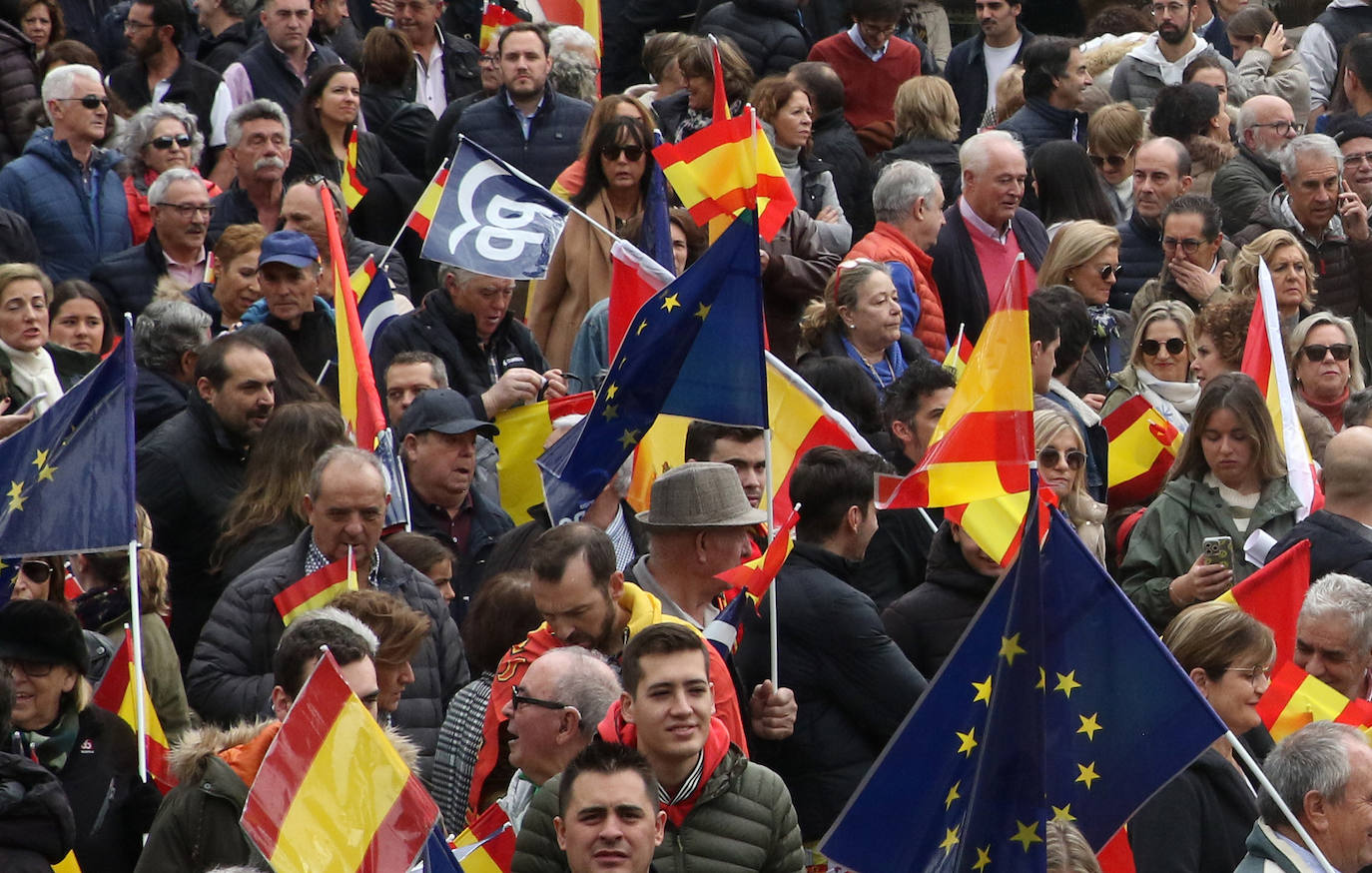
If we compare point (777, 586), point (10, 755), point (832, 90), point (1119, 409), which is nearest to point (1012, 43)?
point (832, 90)

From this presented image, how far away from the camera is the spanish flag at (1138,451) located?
31.8ft

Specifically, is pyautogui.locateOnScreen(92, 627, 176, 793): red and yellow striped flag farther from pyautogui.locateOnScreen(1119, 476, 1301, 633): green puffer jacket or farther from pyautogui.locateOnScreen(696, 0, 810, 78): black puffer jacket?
pyautogui.locateOnScreen(696, 0, 810, 78): black puffer jacket

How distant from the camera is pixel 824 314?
9828mm

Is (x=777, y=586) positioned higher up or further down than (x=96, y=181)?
higher up

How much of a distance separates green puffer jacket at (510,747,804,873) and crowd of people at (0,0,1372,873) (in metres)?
0.01

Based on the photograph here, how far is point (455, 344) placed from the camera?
9797 mm

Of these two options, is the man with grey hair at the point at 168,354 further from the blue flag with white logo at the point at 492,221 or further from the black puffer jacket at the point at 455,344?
the blue flag with white logo at the point at 492,221

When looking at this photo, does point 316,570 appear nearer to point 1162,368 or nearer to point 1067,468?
point 1067,468

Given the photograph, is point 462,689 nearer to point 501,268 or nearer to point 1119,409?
point 501,268

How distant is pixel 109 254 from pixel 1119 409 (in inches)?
187

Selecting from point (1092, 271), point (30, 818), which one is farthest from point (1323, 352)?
point (30, 818)

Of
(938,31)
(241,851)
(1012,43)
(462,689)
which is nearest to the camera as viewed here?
(241,851)

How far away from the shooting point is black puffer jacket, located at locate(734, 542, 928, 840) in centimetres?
689

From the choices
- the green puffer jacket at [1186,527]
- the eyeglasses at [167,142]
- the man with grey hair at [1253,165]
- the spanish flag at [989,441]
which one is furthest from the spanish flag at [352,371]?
the man with grey hair at [1253,165]
